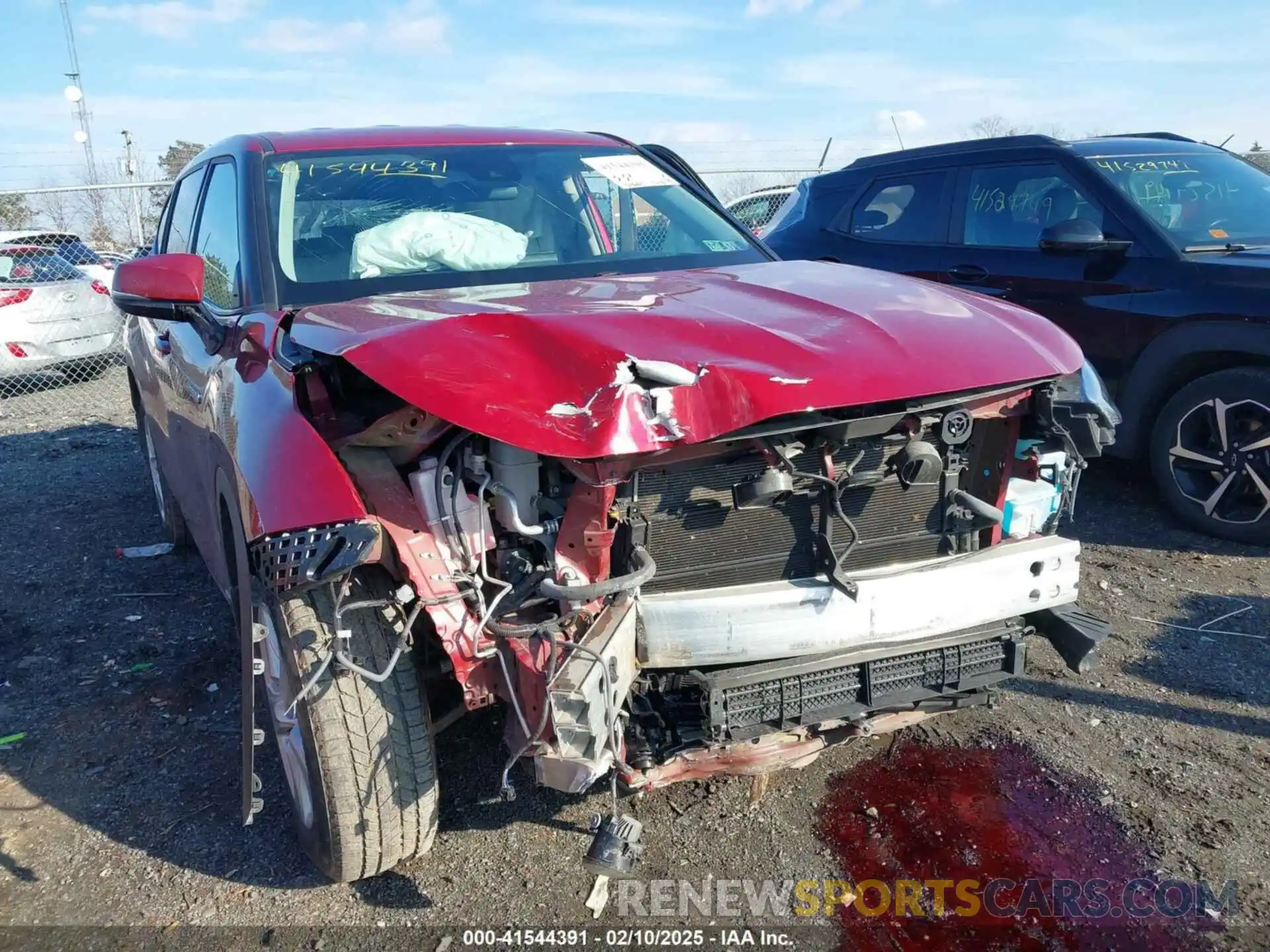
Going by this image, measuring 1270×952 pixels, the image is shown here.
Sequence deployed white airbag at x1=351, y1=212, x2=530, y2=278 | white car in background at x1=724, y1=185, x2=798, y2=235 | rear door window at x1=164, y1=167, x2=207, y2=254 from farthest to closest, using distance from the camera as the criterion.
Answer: white car in background at x1=724, y1=185, x2=798, y2=235, rear door window at x1=164, y1=167, x2=207, y2=254, deployed white airbag at x1=351, y1=212, x2=530, y2=278

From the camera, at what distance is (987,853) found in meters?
2.59

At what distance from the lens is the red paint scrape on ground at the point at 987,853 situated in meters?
2.32

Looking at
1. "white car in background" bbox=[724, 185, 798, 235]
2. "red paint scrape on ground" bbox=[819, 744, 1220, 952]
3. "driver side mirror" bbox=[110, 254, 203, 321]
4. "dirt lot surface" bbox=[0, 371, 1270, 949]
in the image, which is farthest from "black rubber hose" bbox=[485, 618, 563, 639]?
"white car in background" bbox=[724, 185, 798, 235]

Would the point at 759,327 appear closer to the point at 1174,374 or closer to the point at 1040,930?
the point at 1040,930

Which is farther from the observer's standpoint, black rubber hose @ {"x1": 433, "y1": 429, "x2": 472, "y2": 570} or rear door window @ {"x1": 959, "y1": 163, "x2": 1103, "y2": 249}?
rear door window @ {"x1": 959, "y1": 163, "x2": 1103, "y2": 249}

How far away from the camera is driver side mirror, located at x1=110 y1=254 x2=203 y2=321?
2809 millimetres

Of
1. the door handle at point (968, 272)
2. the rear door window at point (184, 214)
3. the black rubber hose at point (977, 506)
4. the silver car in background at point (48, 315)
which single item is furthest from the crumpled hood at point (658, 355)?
the silver car in background at point (48, 315)

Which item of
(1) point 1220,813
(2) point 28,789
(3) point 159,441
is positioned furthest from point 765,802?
(3) point 159,441

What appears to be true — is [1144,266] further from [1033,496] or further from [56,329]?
[56,329]

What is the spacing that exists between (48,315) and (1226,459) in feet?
31.7

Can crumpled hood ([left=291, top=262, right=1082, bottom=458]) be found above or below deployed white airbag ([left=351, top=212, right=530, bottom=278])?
below

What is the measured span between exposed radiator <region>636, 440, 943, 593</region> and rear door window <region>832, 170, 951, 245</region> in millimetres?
3653

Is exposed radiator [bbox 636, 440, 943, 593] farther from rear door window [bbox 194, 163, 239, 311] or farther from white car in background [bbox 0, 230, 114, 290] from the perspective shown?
white car in background [bbox 0, 230, 114, 290]

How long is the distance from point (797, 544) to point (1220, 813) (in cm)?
152
